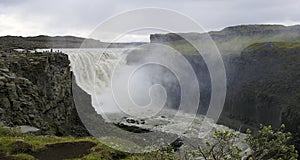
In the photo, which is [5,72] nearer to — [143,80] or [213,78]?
[143,80]

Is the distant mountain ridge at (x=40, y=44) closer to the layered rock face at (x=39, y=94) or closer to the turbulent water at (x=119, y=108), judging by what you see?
the turbulent water at (x=119, y=108)

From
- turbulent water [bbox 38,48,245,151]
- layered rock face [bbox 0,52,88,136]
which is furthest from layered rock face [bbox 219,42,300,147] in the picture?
layered rock face [bbox 0,52,88,136]

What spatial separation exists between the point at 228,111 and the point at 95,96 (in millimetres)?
29044

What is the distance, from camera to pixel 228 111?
71.4 m

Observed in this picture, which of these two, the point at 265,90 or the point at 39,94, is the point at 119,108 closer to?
the point at 39,94

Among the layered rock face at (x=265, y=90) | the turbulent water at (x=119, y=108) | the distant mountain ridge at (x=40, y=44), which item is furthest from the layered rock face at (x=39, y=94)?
the distant mountain ridge at (x=40, y=44)

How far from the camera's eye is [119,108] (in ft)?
166

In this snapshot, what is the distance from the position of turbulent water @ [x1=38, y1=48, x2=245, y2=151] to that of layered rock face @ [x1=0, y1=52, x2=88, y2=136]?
962cm

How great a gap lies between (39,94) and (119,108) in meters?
15.8

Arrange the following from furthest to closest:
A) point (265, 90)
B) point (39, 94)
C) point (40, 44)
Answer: point (40, 44) → point (265, 90) → point (39, 94)

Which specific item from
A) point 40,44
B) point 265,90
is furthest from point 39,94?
point 40,44

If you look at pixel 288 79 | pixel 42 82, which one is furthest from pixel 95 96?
pixel 288 79

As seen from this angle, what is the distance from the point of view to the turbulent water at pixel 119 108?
170 feet

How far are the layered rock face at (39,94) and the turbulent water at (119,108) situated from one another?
962cm
